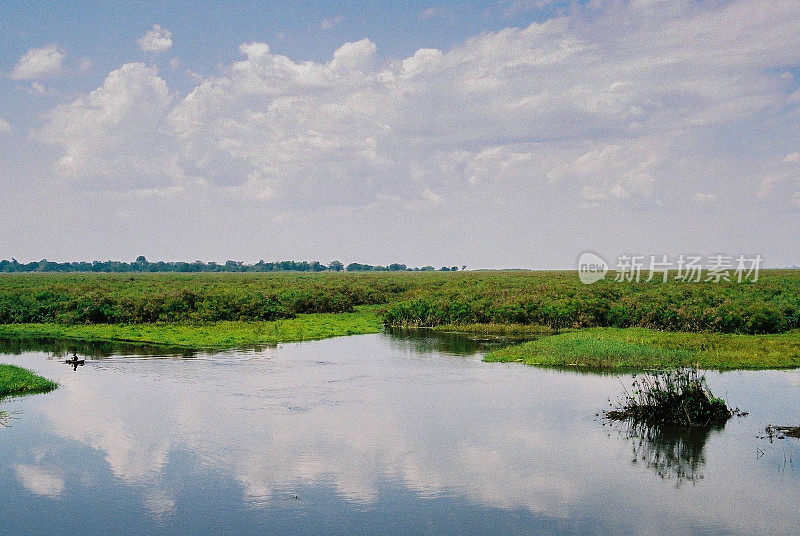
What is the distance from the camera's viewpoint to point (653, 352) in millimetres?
27344

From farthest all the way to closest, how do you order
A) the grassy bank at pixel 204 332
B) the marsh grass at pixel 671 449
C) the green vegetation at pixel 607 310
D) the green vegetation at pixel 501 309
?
1. the green vegetation at pixel 501 309
2. the green vegetation at pixel 607 310
3. the grassy bank at pixel 204 332
4. the marsh grass at pixel 671 449

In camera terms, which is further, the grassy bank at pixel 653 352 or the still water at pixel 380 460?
the grassy bank at pixel 653 352

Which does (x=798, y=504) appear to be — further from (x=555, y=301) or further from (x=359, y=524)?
(x=555, y=301)

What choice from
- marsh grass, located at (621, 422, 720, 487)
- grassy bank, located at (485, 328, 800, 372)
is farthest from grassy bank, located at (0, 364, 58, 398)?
marsh grass, located at (621, 422, 720, 487)

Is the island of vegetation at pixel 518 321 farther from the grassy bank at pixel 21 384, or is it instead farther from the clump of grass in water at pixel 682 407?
the grassy bank at pixel 21 384

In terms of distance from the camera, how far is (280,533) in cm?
1131

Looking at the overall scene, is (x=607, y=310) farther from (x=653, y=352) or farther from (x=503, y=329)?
(x=653, y=352)

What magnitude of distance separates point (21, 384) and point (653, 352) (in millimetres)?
22514

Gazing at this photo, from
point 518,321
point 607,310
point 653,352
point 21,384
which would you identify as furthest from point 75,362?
point 607,310

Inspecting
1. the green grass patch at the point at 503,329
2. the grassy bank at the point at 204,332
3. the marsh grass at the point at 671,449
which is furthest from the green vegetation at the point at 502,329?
the marsh grass at the point at 671,449

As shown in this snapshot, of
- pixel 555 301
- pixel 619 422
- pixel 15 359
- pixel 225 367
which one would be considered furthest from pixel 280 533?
pixel 555 301

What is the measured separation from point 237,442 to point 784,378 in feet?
61.9

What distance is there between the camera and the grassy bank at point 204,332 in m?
33.9

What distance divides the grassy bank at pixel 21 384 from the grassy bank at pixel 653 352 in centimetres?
1618
